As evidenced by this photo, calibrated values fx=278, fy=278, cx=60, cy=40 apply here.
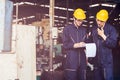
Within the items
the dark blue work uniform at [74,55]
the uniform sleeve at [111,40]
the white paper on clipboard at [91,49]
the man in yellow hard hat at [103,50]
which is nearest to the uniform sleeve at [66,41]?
the dark blue work uniform at [74,55]

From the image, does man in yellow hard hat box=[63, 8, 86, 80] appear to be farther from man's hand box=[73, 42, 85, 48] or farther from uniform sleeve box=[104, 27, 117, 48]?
uniform sleeve box=[104, 27, 117, 48]

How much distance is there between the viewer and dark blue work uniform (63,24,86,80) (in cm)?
691

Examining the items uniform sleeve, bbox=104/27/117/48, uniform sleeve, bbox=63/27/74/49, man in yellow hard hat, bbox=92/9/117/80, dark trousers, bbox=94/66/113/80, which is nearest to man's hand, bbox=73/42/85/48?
uniform sleeve, bbox=63/27/74/49

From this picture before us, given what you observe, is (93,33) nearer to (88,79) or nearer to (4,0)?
(4,0)

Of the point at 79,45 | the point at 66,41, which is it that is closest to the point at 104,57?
the point at 79,45

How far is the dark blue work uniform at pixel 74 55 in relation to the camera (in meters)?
6.91

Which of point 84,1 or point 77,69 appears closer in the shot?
point 77,69

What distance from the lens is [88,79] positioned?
31.1 feet

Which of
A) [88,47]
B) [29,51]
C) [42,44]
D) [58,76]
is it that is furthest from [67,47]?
[42,44]

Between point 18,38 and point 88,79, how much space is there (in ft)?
12.1

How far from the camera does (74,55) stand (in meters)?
6.95

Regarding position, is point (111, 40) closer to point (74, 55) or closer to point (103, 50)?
point (103, 50)

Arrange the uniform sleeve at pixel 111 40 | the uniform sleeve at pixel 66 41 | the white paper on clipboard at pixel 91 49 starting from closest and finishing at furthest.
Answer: the uniform sleeve at pixel 111 40 → the white paper on clipboard at pixel 91 49 → the uniform sleeve at pixel 66 41

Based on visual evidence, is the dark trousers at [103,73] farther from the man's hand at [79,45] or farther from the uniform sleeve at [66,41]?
the uniform sleeve at [66,41]
